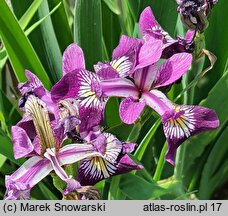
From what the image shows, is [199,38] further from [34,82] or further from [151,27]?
[34,82]

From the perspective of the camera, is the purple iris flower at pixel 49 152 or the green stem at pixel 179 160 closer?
the purple iris flower at pixel 49 152

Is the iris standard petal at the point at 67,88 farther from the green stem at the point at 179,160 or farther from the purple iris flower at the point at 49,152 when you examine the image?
the green stem at the point at 179,160

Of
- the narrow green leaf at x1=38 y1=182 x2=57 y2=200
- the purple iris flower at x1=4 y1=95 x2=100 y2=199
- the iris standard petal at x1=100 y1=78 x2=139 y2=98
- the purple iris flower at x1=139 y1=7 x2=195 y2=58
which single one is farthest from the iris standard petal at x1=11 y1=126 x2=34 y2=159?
the narrow green leaf at x1=38 y1=182 x2=57 y2=200

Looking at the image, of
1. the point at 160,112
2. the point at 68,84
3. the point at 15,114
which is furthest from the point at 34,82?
the point at 15,114

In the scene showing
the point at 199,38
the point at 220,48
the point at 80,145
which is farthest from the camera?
the point at 220,48

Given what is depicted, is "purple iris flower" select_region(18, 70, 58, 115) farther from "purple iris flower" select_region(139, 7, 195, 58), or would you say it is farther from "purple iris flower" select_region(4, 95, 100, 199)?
"purple iris flower" select_region(139, 7, 195, 58)

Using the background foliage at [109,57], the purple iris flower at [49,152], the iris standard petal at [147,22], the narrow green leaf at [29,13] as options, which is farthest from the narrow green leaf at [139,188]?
the narrow green leaf at [29,13]
